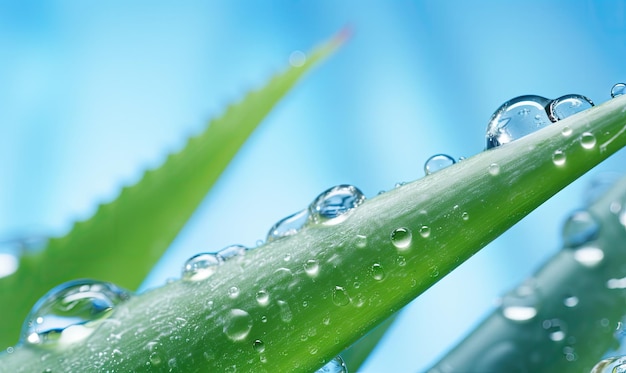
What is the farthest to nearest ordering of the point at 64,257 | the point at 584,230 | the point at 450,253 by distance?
the point at 64,257 < the point at 584,230 < the point at 450,253

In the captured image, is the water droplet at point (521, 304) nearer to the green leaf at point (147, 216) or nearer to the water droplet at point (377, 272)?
the water droplet at point (377, 272)

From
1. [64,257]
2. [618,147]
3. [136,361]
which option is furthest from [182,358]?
[64,257]

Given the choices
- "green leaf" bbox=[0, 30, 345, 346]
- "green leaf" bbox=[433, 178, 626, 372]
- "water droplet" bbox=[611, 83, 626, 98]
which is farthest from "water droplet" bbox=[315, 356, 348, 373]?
"green leaf" bbox=[0, 30, 345, 346]

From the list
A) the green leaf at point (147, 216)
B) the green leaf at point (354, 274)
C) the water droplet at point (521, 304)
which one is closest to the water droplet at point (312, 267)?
the green leaf at point (354, 274)

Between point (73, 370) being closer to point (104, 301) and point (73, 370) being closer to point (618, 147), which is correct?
point (104, 301)

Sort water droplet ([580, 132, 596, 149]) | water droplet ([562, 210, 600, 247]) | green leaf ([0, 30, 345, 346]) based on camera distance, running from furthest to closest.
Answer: green leaf ([0, 30, 345, 346]) < water droplet ([562, 210, 600, 247]) < water droplet ([580, 132, 596, 149])

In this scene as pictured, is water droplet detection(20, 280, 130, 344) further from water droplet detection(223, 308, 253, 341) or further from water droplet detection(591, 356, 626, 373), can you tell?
water droplet detection(591, 356, 626, 373)
